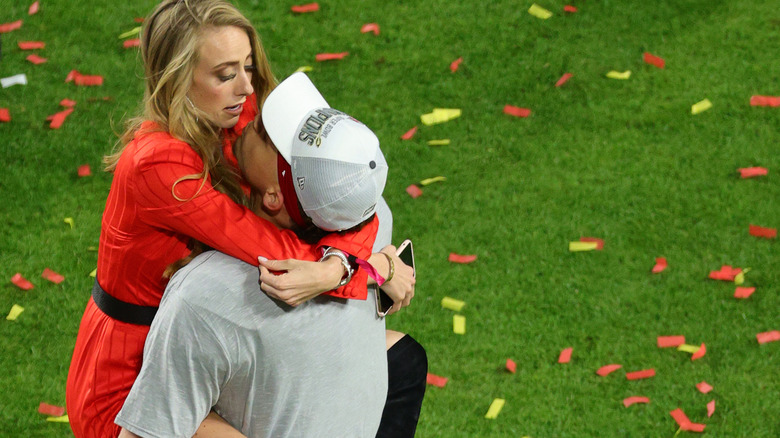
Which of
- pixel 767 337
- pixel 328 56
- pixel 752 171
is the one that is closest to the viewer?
pixel 767 337

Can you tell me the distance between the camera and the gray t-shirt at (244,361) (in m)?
2.17

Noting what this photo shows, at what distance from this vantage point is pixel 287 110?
247 cm

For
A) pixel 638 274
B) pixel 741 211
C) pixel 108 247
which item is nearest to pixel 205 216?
pixel 108 247

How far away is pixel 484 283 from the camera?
5168 mm

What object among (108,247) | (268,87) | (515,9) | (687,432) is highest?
(268,87)

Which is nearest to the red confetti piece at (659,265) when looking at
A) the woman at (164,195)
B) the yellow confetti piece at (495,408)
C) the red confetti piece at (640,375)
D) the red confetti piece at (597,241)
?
the red confetti piece at (597,241)

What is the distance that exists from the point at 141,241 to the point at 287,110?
693 mm

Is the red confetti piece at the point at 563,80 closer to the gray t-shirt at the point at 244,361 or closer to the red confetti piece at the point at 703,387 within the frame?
the red confetti piece at the point at 703,387

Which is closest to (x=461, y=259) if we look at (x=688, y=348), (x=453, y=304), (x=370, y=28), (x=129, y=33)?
(x=453, y=304)

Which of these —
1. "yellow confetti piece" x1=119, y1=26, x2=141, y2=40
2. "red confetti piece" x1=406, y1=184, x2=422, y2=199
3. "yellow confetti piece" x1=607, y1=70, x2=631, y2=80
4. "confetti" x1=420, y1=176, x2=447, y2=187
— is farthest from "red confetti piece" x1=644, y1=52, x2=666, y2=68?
"yellow confetti piece" x1=119, y1=26, x2=141, y2=40

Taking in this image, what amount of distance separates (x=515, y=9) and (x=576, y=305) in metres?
2.80

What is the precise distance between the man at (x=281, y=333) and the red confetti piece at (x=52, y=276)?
283cm

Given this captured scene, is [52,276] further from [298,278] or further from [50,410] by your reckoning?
[298,278]

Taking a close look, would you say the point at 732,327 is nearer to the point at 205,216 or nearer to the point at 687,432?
the point at 687,432
